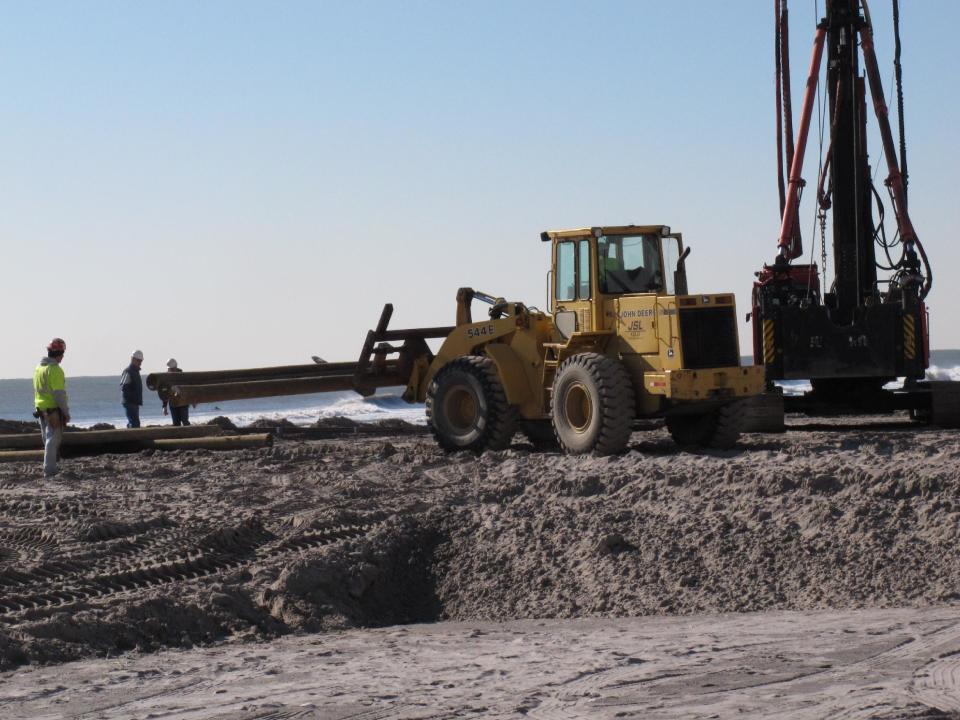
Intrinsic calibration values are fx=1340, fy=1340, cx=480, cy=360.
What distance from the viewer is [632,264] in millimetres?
14570

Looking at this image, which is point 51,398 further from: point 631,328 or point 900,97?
point 900,97

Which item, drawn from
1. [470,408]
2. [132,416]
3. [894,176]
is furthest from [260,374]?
[894,176]

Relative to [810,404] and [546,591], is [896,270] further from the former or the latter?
[546,591]

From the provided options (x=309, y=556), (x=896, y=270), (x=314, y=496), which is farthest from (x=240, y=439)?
(x=896, y=270)

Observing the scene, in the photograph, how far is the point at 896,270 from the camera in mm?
17656

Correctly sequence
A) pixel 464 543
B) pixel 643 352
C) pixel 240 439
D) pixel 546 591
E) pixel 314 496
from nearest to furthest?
pixel 546 591, pixel 464 543, pixel 314 496, pixel 643 352, pixel 240 439

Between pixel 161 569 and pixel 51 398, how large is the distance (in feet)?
16.4

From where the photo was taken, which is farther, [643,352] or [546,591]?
[643,352]

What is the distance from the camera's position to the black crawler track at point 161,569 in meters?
9.24

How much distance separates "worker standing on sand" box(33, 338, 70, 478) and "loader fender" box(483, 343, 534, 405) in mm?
4731

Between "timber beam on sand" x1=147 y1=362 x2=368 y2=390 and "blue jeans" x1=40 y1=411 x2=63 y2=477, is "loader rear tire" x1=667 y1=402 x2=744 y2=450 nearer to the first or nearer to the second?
"timber beam on sand" x1=147 y1=362 x2=368 y2=390

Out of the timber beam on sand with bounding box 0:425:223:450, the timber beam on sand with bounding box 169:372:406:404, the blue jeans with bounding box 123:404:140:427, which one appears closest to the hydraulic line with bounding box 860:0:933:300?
the timber beam on sand with bounding box 169:372:406:404

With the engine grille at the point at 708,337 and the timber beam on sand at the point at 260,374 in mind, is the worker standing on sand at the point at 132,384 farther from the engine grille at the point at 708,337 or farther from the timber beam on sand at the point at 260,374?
the engine grille at the point at 708,337

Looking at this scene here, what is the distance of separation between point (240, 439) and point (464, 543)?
654cm
